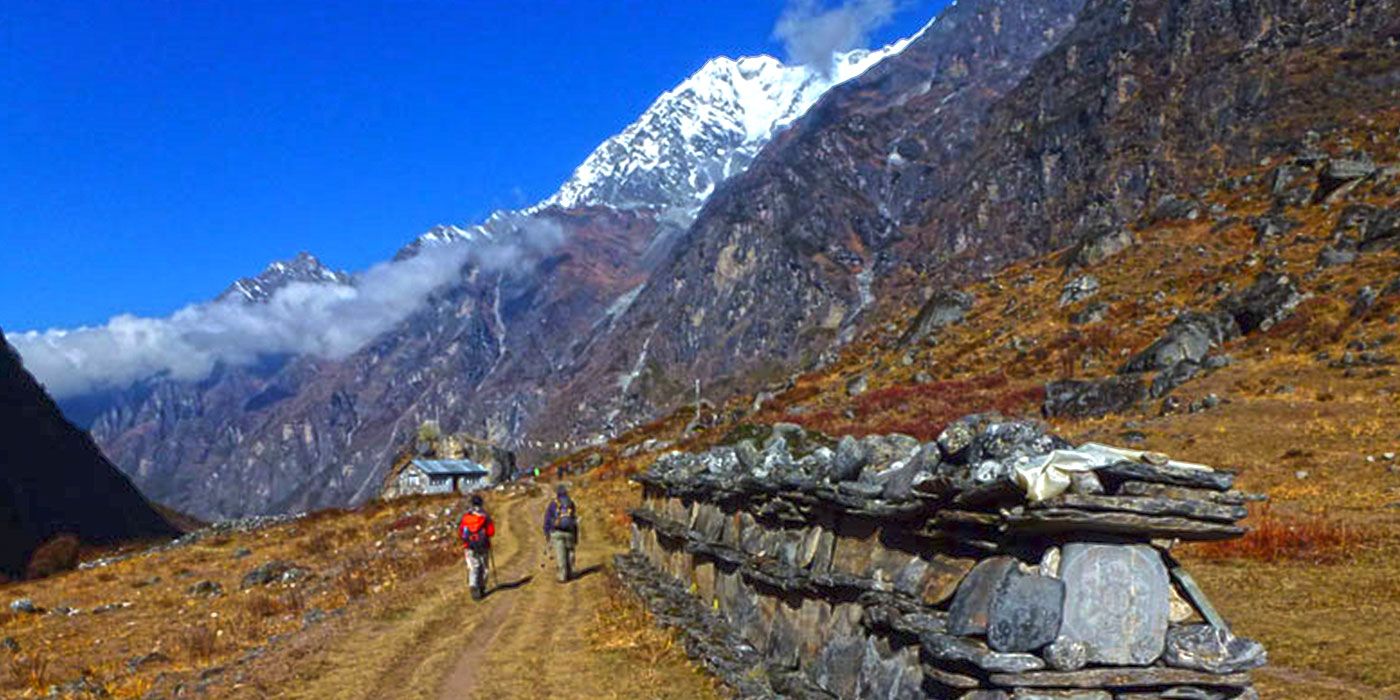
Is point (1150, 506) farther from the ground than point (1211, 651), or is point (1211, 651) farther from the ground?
point (1150, 506)

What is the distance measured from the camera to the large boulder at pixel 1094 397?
40.7 meters

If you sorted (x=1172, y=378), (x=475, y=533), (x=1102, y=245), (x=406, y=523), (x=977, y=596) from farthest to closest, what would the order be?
1. (x=1102, y=245)
2. (x=406, y=523)
3. (x=1172, y=378)
4. (x=475, y=533)
5. (x=977, y=596)

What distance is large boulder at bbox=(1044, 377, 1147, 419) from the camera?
4069 cm

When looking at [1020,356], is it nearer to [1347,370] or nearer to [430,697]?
[1347,370]

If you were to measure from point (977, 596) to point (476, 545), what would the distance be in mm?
17411

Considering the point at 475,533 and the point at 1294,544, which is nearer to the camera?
the point at 1294,544

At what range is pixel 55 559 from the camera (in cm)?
6069

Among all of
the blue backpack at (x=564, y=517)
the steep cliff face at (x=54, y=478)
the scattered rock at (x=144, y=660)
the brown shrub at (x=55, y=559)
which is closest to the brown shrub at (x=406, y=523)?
the brown shrub at (x=55, y=559)

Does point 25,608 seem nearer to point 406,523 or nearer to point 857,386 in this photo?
point 406,523

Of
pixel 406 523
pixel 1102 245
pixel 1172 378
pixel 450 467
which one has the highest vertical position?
pixel 1102 245

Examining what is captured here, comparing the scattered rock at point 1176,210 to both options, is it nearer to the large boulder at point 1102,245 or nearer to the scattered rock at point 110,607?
the large boulder at point 1102,245

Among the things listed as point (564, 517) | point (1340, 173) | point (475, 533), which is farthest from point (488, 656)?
point (1340, 173)

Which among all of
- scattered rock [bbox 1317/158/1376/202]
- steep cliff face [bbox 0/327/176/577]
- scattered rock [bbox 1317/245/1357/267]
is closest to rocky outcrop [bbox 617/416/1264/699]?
scattered rock [bbox 1317/245/1357/267]

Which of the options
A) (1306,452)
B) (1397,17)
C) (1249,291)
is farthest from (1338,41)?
(1306,452)
